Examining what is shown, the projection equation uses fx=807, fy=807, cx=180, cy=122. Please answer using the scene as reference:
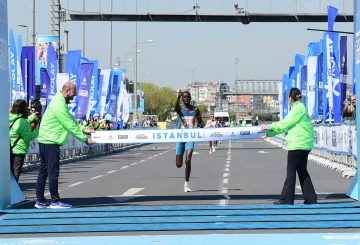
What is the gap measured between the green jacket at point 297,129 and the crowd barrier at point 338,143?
1142cm

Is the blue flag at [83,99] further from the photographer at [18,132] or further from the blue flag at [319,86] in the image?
the photographer at [18,132]

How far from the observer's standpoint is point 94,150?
42.6 m

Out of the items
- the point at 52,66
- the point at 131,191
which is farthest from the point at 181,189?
the point at 52,66

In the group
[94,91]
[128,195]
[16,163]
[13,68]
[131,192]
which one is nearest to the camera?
[16,163]

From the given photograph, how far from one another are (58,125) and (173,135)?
2.06m

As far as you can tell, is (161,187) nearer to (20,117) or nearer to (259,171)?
(20,117)

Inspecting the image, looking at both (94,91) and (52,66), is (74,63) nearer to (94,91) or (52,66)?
(52,66)

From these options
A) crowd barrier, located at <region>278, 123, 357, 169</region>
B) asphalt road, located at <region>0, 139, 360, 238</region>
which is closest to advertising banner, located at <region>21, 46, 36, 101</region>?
asphalt road, located at <region>0, 139, 360, 238</region>

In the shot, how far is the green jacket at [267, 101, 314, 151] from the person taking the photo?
1254cm

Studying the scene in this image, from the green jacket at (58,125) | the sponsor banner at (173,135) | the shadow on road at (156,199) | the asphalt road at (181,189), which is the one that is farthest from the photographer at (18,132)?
the green jacket at (58,125)

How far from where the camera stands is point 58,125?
41.9ft

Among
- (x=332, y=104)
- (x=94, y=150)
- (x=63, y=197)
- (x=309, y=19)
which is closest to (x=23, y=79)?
(x=94, y=150)

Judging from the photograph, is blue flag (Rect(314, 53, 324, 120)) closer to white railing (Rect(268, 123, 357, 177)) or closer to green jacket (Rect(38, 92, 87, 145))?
white railing (Rect(268, 123, 357, 177))

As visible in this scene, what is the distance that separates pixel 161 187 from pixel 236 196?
2.93 meters
